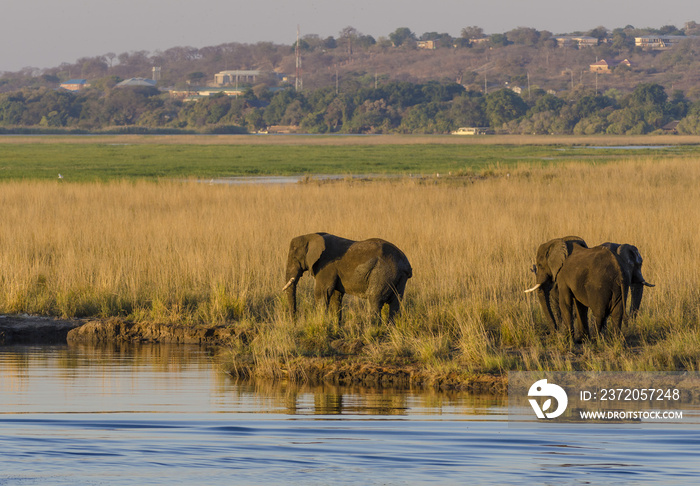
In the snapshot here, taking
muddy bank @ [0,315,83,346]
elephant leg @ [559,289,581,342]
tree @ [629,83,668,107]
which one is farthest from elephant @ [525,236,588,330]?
tree @ [629,83,668,107]

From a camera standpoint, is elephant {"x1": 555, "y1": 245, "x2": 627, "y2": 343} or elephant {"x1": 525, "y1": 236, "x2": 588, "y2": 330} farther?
elephant {"x1": 525, "y1": 236, "x2": 588, "y2": 330}

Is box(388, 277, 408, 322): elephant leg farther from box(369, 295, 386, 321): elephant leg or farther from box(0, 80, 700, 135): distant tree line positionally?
box(0, 80, 700, 135): distant tree line

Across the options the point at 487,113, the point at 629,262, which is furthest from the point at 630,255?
the point at 487,113

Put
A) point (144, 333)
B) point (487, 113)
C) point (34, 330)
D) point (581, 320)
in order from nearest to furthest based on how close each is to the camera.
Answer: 1. point (581, 320)
2. point (144, 333)
3. point (34, 330)
4. point (487, 113)

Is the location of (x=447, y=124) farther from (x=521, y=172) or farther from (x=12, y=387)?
(x=12, y=387)

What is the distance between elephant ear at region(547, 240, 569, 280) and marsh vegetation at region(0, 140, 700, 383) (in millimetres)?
767

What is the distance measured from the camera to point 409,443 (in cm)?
742

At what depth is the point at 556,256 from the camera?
33.7 ft

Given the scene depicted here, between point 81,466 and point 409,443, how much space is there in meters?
2.18

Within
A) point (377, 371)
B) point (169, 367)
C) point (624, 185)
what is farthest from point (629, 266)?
point (624, 185)

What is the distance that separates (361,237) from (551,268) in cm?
947

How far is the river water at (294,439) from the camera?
21.5ft

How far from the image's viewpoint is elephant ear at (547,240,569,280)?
1021 centimetres

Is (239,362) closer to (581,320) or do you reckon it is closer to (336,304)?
(336,304)
